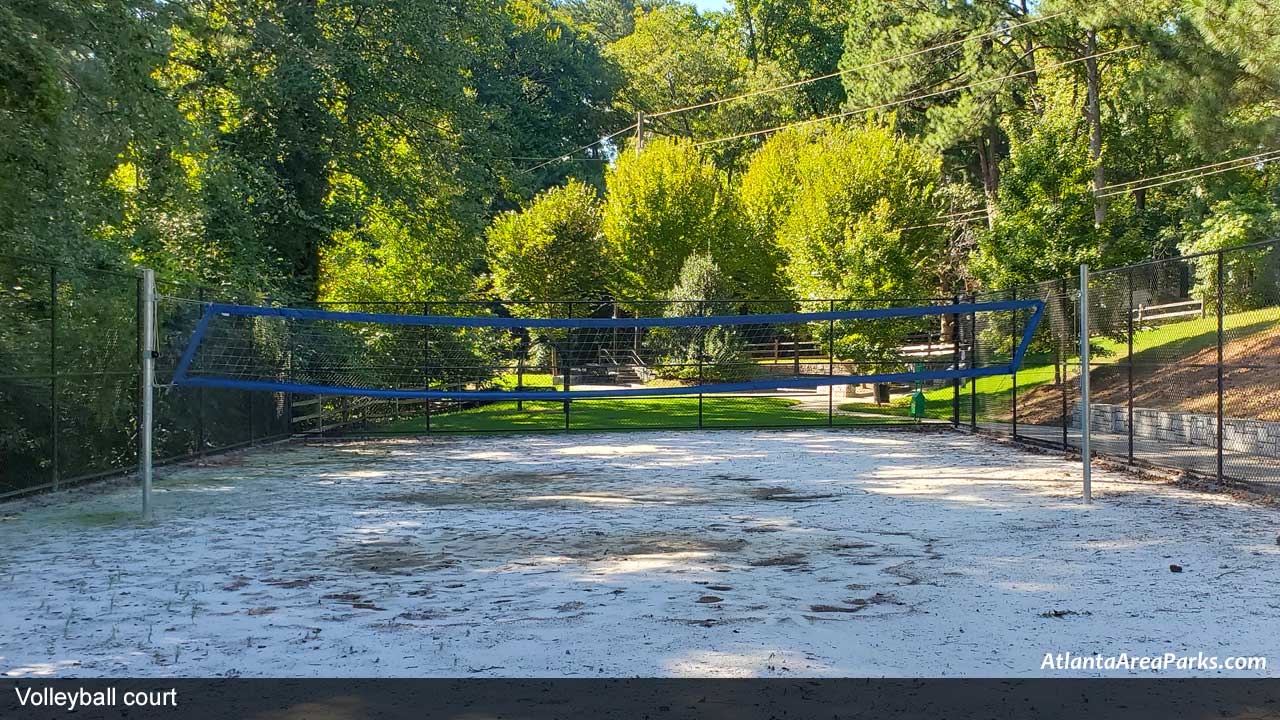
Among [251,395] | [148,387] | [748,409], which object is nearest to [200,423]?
[251,395]

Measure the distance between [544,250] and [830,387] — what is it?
89.2ft

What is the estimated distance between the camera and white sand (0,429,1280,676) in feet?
17.9

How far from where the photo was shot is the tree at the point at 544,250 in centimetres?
4253

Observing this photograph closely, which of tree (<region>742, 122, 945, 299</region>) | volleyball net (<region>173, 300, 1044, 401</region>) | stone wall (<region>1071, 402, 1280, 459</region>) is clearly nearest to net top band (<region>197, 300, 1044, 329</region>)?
volleyball net (<region>173, 300, 1044, 401</region>)

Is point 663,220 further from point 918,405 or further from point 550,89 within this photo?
point 918,405

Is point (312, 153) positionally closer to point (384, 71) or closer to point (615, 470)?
point (384, 71)

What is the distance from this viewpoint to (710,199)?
143 ft

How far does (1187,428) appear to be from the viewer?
16.9 meters

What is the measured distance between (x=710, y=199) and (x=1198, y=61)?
20.4 m

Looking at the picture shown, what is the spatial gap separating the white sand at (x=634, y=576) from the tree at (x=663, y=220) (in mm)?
29925

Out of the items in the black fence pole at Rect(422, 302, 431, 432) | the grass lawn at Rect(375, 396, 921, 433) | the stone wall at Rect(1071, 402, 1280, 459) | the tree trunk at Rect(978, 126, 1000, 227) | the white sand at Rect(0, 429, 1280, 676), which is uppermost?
the tree trunk at Rect(978, 126, 1000, 227)

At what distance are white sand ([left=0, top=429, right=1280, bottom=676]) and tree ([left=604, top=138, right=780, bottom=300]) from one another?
29.9 metres

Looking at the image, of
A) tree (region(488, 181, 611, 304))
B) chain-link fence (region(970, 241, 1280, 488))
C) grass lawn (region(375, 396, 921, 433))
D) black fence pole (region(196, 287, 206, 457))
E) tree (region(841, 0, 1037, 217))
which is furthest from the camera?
tree (region(841, 0, 1037, 217))
